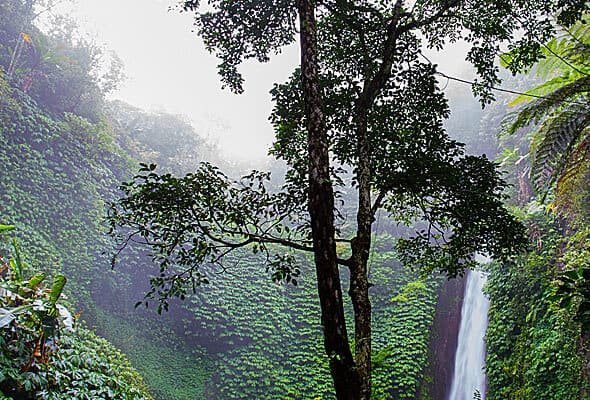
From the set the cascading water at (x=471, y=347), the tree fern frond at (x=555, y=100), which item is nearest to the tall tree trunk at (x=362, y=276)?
the tree fern frond at (x=555, y=100)

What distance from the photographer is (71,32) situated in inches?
468

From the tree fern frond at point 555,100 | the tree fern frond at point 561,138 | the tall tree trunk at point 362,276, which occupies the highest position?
the tree fern frond at point 555,100

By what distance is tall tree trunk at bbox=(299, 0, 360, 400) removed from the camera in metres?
2.04

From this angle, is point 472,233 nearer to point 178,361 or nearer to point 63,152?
A: point 178,361

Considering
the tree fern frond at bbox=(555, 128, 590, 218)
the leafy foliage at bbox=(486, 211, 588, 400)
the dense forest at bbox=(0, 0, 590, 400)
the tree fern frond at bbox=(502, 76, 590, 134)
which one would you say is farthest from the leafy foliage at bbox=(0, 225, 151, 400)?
the tree fern frond at bbox=(555, 128, 590, 218)

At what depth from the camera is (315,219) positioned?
2.20 metres

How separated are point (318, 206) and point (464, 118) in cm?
1603

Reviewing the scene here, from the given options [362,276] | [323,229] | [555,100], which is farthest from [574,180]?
[323,229]

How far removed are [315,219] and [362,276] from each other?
0.50 m

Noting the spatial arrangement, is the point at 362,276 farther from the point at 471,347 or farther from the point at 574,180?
the point at 471,347

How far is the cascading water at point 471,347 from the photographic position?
7.20 m

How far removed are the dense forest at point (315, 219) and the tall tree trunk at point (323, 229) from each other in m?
0.01

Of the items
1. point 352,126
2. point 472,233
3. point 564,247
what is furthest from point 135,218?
point 564,247

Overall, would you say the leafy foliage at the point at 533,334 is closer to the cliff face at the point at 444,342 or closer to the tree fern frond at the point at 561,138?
the cliff face at the point at 444,342
